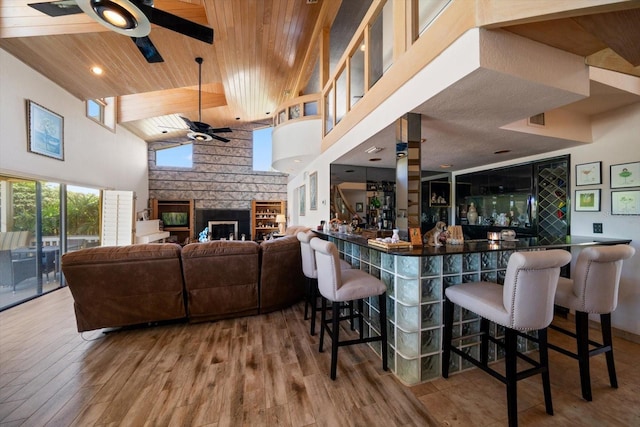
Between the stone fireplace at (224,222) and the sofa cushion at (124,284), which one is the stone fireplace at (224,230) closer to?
the stone fireplace at (224,222)

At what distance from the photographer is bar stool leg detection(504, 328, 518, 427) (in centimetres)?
133

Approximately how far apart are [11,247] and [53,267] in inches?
37.4

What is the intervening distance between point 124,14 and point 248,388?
325 cm

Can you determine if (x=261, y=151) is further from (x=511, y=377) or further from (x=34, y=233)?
(x=511, y=377)

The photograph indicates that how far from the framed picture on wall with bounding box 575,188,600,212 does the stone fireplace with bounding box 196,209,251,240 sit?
895 centimetres

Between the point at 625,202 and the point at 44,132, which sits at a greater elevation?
the point at 44,132

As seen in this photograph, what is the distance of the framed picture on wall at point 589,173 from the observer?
2764mm

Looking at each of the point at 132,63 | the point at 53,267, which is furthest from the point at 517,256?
the point at 53,267

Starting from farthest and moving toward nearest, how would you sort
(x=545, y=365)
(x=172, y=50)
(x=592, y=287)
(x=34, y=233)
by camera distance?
(x=172, y=50), (x=34, y=233), (x=592, y=287), (x=545, y=365)

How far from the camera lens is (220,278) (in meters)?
2.71

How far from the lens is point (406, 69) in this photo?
1.97 metres

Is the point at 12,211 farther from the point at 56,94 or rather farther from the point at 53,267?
the point at 56,94

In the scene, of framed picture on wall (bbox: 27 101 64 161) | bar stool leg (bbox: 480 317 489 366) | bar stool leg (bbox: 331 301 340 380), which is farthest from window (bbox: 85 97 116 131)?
bar stool leg (bbox: 480 317 489 366)

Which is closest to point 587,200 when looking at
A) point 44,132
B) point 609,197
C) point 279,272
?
point 609,197
